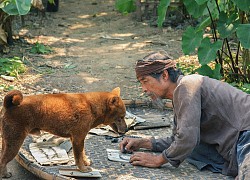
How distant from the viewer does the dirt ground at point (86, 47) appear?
8.02 meters

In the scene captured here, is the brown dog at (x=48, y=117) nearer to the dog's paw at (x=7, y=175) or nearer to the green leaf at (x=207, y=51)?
the dog's paw at (x=7, y=175)

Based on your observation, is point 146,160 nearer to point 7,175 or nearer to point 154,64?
point 154,64

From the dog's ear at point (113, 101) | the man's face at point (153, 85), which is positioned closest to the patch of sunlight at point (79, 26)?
the dog's ear at point (113, 101)

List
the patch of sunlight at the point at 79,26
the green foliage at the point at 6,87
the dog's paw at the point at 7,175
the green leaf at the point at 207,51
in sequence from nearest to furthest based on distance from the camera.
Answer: the dog's paw at the point at 7,175 → the green leaf at the point at 207,51 → the green foliage at the point at 6,87 → the patch of sunlight at the point at 79,26

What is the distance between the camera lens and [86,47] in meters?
9.77

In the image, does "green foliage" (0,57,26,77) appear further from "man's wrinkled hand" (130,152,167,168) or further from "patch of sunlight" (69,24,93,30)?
"man's wrinkled hand" (130,152,167,168)

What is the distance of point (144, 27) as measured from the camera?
1095 centimetres

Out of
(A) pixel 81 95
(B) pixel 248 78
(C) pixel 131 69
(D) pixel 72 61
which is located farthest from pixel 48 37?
(A) pixel 81 95

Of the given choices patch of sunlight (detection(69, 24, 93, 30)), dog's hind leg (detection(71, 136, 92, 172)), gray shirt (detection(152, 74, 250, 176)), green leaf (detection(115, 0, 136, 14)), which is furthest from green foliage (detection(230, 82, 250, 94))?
patch of sunlight (detection(69, 24, 93, 30))

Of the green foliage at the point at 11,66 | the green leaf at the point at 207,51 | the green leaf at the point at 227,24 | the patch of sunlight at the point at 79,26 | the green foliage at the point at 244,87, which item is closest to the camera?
the green leaf at the point at 207,51

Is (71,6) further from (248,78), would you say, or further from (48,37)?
(248,78)

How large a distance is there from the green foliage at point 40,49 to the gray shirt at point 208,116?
16.8 ft

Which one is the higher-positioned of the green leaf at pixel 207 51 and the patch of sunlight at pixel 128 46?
the green leaf at pixel 207 51

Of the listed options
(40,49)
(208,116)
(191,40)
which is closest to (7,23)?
(40,49)
